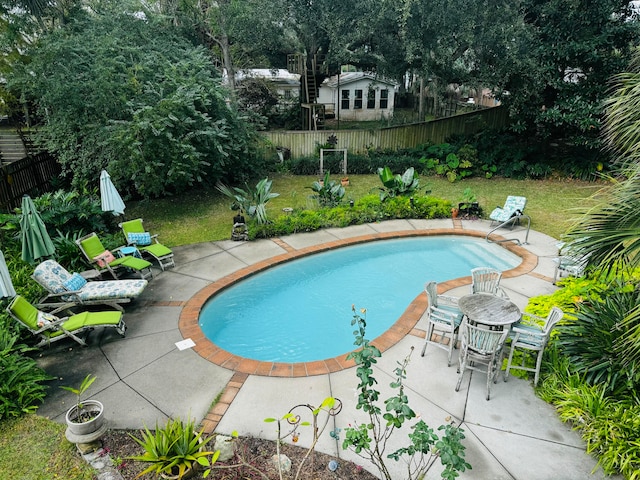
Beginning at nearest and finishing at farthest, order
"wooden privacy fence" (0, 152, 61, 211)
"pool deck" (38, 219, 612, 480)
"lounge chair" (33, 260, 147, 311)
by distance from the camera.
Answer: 1. "pool deck" (38, 219, 612, 480)
2. "lounge chair" (33, 260, 147, 311)
3. "wooden privacy fence" (0, 152, 61, 211)

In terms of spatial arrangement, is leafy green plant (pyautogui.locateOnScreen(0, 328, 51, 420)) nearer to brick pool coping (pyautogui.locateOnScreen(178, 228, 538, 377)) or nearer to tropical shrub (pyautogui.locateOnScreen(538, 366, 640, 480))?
brick pool coping (pyautogui.locateOnScreen(178, 228, 538, 377))

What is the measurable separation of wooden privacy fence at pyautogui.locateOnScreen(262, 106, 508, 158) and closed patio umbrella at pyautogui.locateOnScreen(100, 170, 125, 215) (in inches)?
345

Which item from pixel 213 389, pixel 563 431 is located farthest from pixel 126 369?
pixel 563 431

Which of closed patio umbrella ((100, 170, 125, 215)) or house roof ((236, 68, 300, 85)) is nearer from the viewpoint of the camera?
closed patio umbrella ((100, 170, 125, 215))

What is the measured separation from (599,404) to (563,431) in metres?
0.53

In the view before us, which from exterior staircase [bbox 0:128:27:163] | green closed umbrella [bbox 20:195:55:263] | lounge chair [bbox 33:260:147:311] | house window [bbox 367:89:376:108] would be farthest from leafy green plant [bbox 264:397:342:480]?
house window [bbox 367:89:376:108]

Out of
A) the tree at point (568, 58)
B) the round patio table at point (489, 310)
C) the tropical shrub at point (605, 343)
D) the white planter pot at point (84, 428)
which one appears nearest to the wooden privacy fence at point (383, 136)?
the tree at point (568, 58)

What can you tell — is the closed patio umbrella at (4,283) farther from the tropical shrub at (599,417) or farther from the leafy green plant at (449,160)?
the leafy green plant at (449,160)

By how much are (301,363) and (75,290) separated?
4420 mm

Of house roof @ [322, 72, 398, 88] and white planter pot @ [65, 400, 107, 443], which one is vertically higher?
house roof @ [322, 72, 398, 88]

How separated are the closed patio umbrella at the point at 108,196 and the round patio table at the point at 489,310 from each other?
8.20 meters

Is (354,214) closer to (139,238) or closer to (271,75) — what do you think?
(139,238)

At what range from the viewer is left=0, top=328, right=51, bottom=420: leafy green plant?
17.0 feet

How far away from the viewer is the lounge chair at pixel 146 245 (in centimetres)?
917
